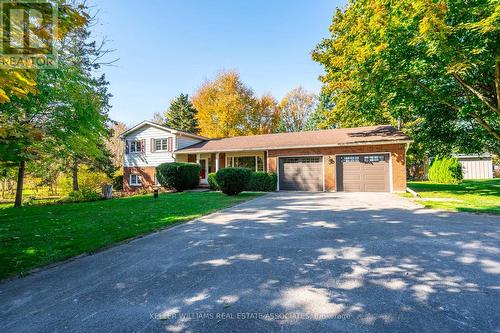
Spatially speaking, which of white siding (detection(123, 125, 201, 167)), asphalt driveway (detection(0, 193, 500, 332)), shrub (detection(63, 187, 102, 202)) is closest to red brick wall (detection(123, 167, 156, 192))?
white siding (detection(123, 125, 201, 167))

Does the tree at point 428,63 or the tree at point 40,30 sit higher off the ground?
the tree at point 428,63

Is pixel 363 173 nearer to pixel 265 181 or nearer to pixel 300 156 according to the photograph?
pixel 300 156

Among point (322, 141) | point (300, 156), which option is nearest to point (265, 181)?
point (300, 156)

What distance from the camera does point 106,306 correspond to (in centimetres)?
273

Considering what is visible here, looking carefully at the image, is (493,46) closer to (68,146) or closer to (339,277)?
(339,277)

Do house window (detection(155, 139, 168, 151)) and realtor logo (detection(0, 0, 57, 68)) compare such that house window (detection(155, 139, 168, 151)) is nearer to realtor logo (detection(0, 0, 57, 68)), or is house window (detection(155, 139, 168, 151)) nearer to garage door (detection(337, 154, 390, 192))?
garage door (detection(337, 154, 390, 192))

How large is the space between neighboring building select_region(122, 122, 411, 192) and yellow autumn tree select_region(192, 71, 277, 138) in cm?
1001

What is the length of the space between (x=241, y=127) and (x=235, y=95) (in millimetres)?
4400

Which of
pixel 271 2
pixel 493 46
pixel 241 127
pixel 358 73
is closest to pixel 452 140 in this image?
pixel 493 46

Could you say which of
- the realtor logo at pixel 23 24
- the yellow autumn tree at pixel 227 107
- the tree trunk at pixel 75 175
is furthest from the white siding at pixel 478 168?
the tree trunk at pixel 75 175

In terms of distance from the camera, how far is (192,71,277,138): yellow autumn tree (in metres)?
32.6

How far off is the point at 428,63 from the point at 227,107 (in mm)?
24822

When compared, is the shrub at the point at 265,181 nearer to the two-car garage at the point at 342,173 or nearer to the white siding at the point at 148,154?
the two-car garage at the point at 342,173

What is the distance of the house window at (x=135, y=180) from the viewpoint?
2236 cm
